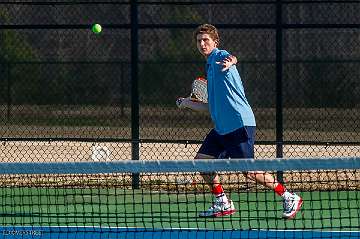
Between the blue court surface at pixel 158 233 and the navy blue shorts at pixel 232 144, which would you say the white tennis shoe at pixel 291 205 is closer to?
the navy blue shorts at pixel 232 144

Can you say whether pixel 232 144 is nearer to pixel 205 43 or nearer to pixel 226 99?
pixel 226 99

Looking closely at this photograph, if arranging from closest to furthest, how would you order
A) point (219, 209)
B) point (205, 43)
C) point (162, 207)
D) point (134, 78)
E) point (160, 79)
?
point (205, 43), point (219, 209), point (162, 207), point (134, 78), point (160, 79)

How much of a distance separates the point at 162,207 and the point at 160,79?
1529cm

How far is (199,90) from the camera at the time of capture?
962 centimetres

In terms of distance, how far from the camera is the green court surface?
922cm

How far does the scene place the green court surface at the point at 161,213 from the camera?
9.22m

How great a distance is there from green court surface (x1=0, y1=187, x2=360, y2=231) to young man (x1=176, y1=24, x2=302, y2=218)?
0.16 metres

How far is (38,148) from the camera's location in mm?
18766

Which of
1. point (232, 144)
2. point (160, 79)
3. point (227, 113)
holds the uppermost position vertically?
point (160, 79)

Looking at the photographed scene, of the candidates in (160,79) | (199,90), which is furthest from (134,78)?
(160,79)

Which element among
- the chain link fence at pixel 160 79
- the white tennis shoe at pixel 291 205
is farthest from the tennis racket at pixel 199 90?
the chain link fence at pixel 160 79

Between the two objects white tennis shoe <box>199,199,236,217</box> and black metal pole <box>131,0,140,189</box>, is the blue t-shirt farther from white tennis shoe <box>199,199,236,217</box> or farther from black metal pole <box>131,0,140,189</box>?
black metal pole <box>131,0,140,189</box>

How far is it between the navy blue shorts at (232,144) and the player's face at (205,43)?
0.62 meters

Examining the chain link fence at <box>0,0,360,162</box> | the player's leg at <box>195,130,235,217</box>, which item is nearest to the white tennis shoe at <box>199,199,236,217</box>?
the player's leg at <box>195,130,235,217</box>
